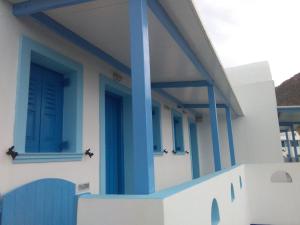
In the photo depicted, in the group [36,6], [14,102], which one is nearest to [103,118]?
[14,102]

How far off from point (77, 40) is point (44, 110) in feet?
3.22

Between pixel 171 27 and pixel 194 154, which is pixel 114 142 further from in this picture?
pixel 194 154

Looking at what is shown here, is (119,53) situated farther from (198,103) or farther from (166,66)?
(198,103)

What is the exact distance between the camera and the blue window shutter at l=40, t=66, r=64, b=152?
3.04 meters

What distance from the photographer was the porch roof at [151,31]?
8.84ft

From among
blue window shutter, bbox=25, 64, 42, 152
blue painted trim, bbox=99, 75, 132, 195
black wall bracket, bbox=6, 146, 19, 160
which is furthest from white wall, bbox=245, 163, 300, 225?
black wall bracket, bbox=6, 146, 19, 160

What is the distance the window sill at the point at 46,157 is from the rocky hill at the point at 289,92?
3251 cm

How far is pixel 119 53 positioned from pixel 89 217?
2784 millimetres

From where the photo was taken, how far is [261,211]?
289 inches

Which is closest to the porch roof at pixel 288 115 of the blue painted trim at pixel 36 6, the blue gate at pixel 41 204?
the blue gate at pixel 41 204

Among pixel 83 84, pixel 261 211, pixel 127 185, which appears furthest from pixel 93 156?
pixel 261 211

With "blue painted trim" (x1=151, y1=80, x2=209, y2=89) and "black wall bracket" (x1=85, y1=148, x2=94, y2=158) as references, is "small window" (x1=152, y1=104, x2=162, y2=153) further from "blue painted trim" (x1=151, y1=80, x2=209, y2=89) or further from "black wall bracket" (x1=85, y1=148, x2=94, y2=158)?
"black wall bracket" (x1=85, y1=148, x2=94, y2=158)

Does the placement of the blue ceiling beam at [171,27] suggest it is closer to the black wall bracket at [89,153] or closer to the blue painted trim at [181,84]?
the blue painted trim at [181,84]

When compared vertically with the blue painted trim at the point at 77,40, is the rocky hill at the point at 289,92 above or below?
above
